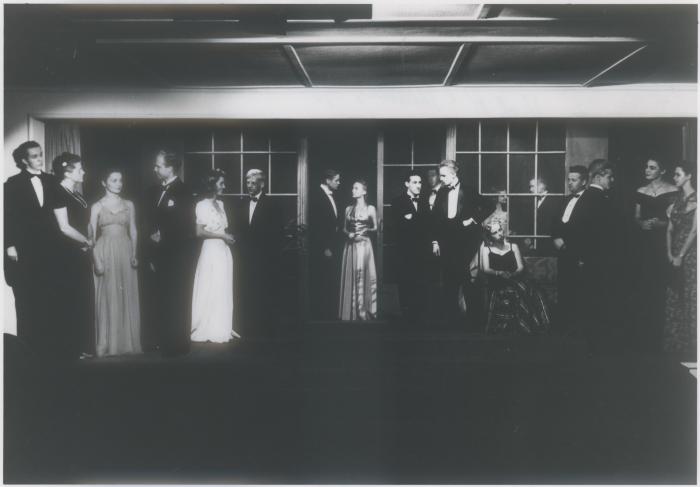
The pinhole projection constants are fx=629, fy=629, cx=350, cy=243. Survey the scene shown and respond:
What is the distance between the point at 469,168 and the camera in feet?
15.8

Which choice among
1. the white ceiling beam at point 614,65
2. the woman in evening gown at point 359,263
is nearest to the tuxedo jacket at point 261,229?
the woman in evening gown at point 359,263

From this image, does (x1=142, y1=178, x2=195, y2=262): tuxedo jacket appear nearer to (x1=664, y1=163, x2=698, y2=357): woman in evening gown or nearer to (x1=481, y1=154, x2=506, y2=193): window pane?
(x1=481, y1=154, x2=506, y2=193): window pane

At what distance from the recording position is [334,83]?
Result: 15.5ft

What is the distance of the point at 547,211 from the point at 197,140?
2.65 metres

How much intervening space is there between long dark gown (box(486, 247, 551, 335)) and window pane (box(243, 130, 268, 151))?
189 centimetres

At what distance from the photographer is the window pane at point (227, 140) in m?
4.70

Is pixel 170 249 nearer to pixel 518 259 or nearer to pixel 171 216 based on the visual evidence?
pixel 171 216

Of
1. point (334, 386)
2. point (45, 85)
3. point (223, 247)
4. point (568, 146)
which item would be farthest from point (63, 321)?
point (568, 146)

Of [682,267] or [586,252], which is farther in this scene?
[586,252]

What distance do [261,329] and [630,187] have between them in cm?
289

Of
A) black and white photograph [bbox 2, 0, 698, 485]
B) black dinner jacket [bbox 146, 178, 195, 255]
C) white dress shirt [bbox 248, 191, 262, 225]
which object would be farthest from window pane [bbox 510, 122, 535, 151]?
black dinner jacket [bbox 146, 178, 195, 255]

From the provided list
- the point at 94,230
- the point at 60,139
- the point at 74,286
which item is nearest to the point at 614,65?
the point at 94,230

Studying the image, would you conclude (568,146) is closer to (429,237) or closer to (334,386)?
(429,237)

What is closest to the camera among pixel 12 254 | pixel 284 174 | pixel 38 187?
pixel 12 254
